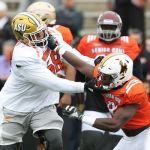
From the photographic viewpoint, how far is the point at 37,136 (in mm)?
7594

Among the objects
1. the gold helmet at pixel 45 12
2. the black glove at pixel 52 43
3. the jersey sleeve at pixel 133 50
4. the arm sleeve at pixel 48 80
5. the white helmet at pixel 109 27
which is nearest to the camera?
the arm sleeve at pixel 48 80

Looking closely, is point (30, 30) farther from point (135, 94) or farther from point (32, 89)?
point (135, 94)

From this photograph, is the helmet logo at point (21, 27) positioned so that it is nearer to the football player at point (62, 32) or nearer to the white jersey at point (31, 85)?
the white jersey at point (31, 85)

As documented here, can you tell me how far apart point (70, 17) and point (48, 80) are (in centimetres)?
502

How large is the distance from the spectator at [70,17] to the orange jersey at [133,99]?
178 inches

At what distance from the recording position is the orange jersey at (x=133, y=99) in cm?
696

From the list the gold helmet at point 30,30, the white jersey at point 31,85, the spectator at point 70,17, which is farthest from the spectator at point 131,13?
the gold helmet at point 30,30

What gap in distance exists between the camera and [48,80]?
705 cm

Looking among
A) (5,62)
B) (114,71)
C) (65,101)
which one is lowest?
(5,62)

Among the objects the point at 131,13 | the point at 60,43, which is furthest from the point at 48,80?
the point at 131,13

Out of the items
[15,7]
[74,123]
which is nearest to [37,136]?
[74,123]

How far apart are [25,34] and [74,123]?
2526 millimetres

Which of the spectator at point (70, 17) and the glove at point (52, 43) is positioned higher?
the glove at point (52, 43)

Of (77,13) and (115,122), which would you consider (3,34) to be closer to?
(77,13)
